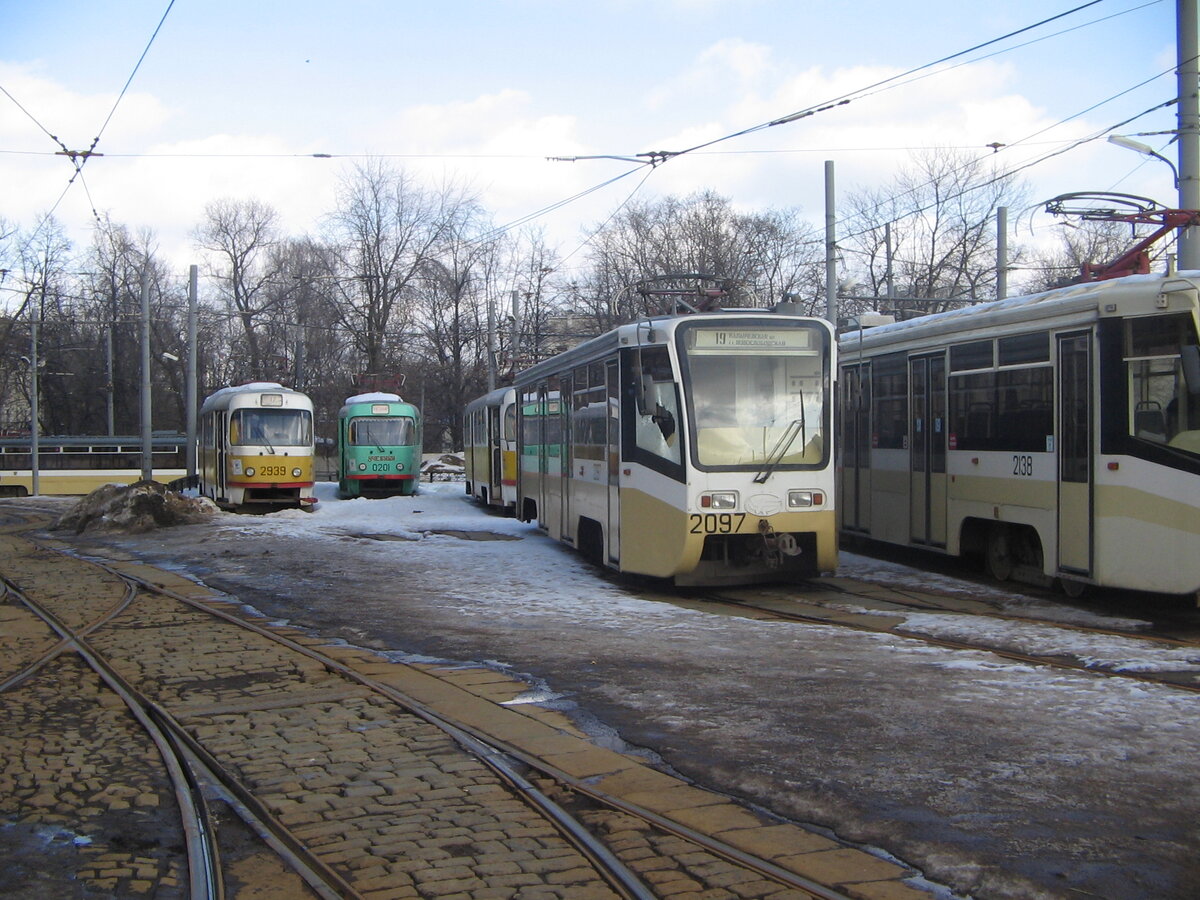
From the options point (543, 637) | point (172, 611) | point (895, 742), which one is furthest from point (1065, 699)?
point (172, 611)

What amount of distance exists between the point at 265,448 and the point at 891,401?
16.6m

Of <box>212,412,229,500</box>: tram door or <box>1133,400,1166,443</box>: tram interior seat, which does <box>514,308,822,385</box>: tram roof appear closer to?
<box>1133,400,1166,443</box>: tram interior seat

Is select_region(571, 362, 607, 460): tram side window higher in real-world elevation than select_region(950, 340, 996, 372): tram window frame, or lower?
lower

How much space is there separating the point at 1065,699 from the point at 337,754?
425cm

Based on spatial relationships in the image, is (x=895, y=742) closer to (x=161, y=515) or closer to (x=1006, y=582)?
(x=1006, y=582)

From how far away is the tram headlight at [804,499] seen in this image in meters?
11.9

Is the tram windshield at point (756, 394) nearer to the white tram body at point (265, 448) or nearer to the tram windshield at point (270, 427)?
the white tram body at point (265, 448)

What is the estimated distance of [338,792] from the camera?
551 centimetres

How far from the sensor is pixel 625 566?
12.5 metres

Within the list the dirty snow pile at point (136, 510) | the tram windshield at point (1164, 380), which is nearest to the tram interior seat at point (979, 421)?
the tram windshield at point (1164, 380)

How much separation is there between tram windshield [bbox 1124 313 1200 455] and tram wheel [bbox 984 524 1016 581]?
8.78 ft

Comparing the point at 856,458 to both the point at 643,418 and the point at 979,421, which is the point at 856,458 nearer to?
→ the point at 979,421

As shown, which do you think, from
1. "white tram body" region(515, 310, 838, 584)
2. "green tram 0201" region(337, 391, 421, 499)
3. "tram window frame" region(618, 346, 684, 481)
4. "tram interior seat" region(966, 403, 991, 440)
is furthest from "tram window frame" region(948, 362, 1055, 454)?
"green tram 0201" region(337, 391, 421, 499)

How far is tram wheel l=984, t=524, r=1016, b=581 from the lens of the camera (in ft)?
41.2
